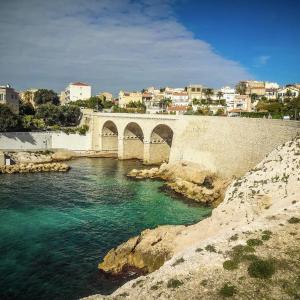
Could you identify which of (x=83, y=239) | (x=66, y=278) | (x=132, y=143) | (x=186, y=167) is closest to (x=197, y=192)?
(x=186, y=167)

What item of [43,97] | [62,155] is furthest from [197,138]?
[43,97]

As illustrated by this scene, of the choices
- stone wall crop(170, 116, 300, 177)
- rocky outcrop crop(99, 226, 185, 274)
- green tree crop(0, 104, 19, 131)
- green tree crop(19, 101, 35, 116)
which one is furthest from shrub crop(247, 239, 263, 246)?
green tree crop(19, 101, 35, 116)

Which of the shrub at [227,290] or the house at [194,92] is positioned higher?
the house at [194,92]

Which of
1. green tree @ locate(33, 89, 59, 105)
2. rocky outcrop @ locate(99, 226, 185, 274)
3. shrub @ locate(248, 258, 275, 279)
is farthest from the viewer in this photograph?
green tree @ locate(33, 89, 59, 105)

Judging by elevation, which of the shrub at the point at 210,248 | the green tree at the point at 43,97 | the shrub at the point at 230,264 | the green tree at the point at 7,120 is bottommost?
the shrub at the point at 230,264

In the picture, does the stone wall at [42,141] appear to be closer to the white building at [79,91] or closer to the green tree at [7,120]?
the green tree at [7,120]

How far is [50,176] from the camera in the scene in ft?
173

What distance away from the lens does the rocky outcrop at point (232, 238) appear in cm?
1576

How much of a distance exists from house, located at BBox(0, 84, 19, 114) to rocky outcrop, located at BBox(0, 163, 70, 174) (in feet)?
92.7

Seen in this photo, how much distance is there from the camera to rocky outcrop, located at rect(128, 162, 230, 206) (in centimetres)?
4028

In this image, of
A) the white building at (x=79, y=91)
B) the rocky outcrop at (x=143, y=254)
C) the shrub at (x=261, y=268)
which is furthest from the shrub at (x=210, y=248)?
the white building at (x=79, y=91)

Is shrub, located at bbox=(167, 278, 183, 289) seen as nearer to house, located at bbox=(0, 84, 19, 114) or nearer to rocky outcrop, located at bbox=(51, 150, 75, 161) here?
rocky outcrop, located at bbox=(51, 150, 75, 161)

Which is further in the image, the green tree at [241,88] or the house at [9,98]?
the green tree at [241,88]

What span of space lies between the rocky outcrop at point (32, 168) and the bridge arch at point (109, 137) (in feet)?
53.1
